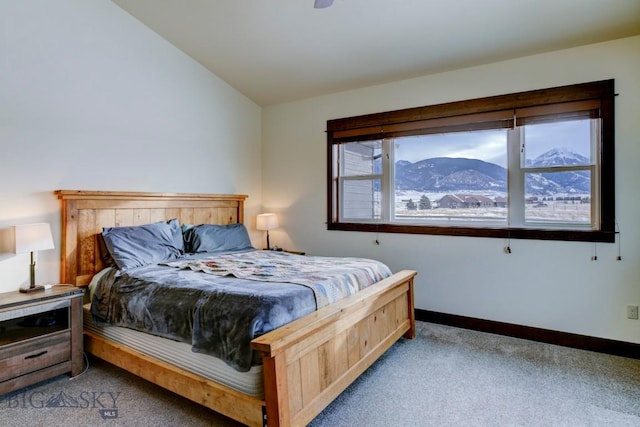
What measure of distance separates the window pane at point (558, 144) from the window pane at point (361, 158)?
1462 mm

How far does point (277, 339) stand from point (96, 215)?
7.80ft

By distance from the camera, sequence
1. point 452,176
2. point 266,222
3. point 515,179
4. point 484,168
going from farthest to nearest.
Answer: point 266,222, point 452,176, point 484,168, point 515,179

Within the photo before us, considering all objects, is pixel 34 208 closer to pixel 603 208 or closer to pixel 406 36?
pixel 406 36

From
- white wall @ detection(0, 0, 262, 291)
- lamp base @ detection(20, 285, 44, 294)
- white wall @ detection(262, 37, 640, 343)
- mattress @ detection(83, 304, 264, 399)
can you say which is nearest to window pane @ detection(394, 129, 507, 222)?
white wall @ detection(262, 37, 640, 343)

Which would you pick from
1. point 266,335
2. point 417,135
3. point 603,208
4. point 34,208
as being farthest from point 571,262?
point 34,208

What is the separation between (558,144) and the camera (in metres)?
3.25

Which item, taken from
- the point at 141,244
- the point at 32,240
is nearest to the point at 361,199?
the point at 141,244

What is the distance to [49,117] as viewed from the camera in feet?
9.77

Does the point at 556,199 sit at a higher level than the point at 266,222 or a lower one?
higher

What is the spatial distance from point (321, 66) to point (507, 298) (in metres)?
2.89

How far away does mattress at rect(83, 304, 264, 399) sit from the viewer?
1888mm

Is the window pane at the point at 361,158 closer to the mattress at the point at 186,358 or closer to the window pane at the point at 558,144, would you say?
the window pane at the point at 558,144

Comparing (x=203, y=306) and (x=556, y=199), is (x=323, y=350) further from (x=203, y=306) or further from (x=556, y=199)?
(x=556, y=199)

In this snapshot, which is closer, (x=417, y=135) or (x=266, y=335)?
(x=266, y=335)
